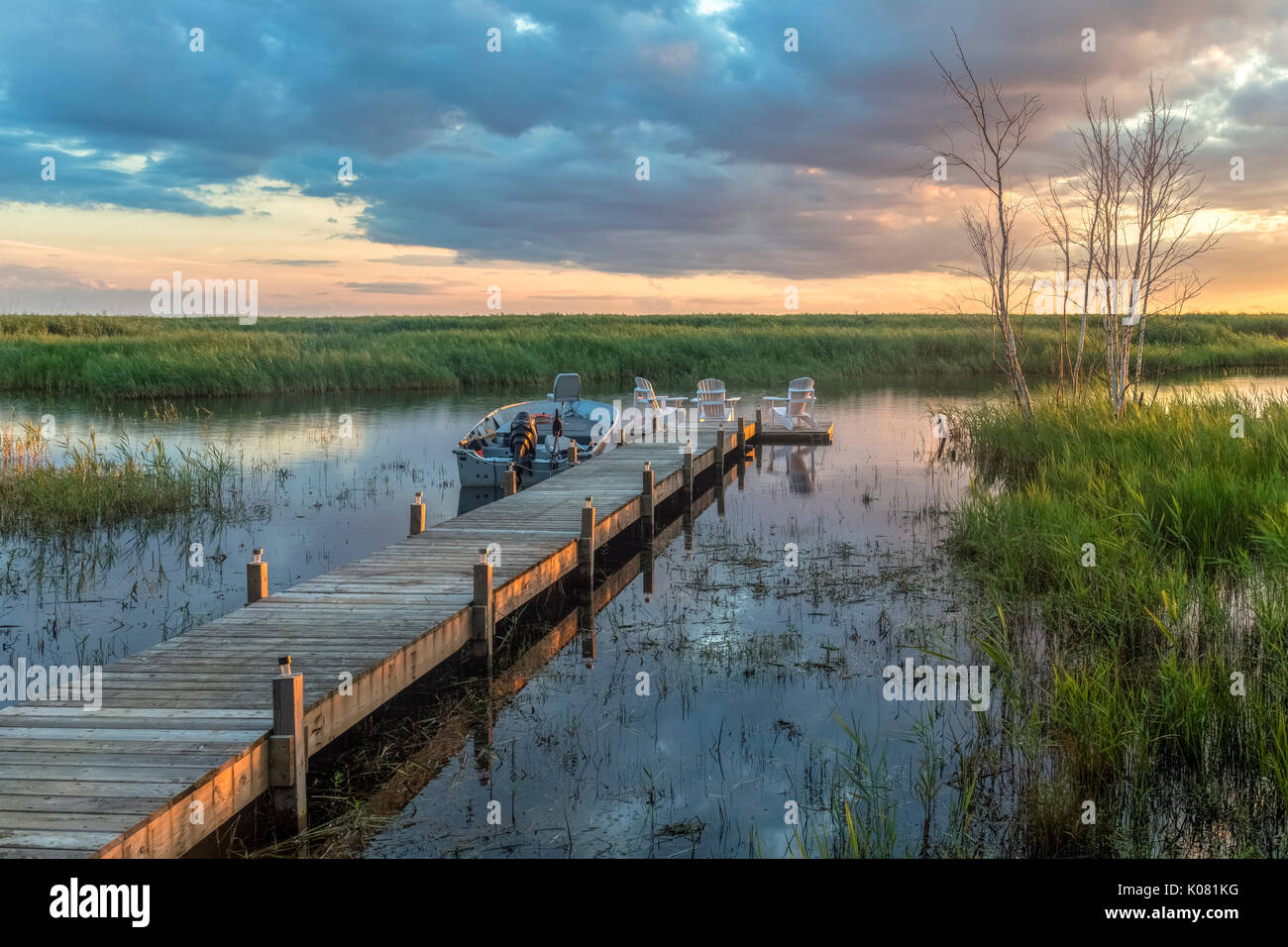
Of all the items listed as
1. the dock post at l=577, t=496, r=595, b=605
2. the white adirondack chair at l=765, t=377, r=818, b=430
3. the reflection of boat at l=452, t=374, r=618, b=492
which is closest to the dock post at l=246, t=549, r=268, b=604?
the dock post at l=577, t=496, r=595, b=605

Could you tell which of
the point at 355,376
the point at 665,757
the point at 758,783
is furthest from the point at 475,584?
the point at 355,376

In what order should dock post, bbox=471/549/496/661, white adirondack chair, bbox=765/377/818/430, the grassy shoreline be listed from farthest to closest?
the grassy shoreline
white adirondack chair, bbox=765/377/818/430
dock post, bbox=471/549/496/661

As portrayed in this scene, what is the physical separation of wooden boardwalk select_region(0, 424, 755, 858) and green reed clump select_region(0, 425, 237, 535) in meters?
5.33

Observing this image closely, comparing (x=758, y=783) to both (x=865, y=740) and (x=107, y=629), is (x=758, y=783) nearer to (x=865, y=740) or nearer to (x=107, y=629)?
(x=865, y=740)

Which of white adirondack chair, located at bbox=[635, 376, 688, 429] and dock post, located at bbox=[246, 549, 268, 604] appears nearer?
dock post, located at bbox=[246, 549, 268, 604]

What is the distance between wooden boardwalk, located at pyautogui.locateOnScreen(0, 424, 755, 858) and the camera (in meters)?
4.18

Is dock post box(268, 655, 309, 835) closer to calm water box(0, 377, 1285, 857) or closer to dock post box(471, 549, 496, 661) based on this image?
A: calm water box(0, 377, 1285, 857)

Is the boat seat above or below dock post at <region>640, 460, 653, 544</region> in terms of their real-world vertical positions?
above

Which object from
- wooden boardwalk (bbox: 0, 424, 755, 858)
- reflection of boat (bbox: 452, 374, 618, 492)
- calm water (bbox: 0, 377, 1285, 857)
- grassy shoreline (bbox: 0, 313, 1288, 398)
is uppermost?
grassy shoreline (bbox: 0, 313, 1288, 398)

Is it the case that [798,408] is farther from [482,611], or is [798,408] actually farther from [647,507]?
[482,611]

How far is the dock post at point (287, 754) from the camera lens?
492 cm

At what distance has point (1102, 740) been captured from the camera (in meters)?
Result: 5.47

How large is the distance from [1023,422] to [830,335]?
107 feet

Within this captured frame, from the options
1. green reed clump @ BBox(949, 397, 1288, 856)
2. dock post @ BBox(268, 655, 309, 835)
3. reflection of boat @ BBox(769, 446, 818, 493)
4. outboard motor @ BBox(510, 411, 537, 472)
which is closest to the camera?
dock post @ BBox(268, 655, 309, 835)
